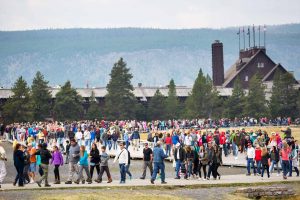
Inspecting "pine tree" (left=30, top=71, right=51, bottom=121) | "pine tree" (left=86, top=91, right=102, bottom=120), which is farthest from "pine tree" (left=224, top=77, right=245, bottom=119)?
"pine tree" (left=30, top=71, right=51, bottom=121)

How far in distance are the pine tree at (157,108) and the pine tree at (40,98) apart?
47.0 feet

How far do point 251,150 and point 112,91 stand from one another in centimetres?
8150

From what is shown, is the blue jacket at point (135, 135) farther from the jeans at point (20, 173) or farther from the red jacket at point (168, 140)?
the jeans at point (20, 173)

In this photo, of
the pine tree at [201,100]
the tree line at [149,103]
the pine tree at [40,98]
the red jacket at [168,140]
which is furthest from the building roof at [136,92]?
the red jacket at [168,140]

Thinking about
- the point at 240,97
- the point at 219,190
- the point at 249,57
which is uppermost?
the point at 249,57

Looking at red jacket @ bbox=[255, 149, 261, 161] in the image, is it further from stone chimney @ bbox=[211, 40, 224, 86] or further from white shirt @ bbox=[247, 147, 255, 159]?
stone chimney @ bbox=[211, 40, 224, 86]

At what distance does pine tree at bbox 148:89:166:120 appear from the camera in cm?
11869

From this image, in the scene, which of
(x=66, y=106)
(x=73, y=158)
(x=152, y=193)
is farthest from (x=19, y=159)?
(x=66, y=106)

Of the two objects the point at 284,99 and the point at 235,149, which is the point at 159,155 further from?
the point at 284,99

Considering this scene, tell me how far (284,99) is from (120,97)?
2231cm

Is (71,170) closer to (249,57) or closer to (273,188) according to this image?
(273,188)

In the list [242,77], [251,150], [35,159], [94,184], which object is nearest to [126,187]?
[94,184]

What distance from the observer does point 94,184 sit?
3375cm

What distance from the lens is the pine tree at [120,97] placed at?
116 metres
